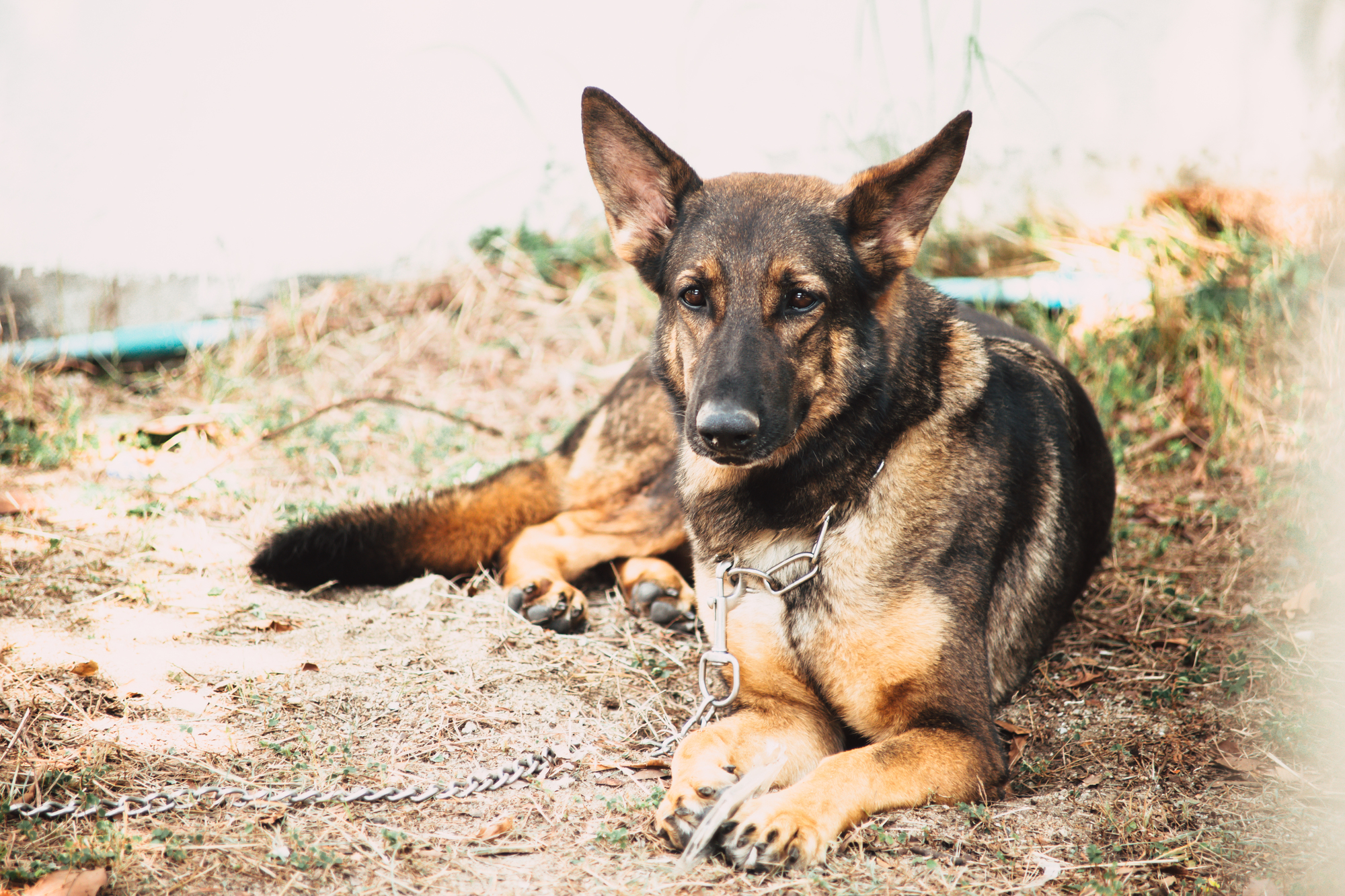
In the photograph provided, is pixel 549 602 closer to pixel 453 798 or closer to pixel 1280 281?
pixel 453 798

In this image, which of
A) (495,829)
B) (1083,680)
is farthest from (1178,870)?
Result: (495,829)

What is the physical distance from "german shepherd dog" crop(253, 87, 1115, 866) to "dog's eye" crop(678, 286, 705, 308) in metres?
0.01

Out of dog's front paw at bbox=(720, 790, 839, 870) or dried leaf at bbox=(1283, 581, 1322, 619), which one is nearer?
dog's front paw at bbox=(720, 790, 839, 870)

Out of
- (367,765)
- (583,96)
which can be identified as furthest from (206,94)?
(367,765)

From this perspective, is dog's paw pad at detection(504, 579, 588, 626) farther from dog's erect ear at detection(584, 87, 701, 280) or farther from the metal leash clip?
dog's erect ear at detection(584, 87, 701, 280)

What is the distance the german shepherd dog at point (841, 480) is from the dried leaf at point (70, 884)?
137cm

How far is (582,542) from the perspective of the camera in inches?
173

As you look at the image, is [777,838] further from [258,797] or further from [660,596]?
[660,596]

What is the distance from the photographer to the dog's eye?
9.97ft

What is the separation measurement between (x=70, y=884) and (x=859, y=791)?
1.96 meters

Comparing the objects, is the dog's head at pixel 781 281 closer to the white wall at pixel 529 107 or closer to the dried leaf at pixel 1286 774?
the dried leaf at pixel 1286 774

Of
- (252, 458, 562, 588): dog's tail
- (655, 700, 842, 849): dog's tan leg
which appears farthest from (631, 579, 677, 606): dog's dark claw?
(655, 700, 842, 849): dog's tan leg

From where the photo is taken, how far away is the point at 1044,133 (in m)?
7.07

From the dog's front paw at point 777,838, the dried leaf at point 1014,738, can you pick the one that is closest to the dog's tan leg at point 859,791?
the dog's front paw at point 777,838
